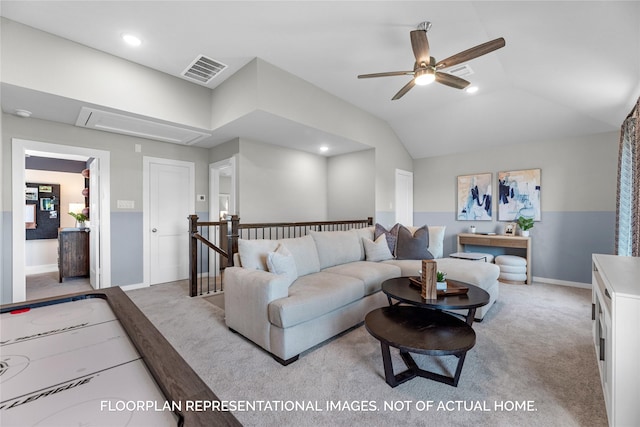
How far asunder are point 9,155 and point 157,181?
1.65 meters

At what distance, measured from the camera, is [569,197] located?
453 cm

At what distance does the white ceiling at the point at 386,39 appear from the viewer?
2.39 m

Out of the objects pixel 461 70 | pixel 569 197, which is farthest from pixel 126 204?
pixel 569 197

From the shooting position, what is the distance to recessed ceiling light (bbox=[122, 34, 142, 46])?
2.86 metres

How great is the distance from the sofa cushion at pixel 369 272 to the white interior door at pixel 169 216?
303 cm

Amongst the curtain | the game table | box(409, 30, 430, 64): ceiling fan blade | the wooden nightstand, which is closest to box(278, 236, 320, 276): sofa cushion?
the game table

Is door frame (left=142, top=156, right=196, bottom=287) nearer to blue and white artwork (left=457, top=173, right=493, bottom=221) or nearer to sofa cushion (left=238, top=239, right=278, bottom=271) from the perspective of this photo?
sofa cushion (left=238, top=239, right=278, bottom=271)

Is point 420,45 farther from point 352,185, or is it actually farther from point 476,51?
point 352,185

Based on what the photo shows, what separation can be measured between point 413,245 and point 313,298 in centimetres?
228

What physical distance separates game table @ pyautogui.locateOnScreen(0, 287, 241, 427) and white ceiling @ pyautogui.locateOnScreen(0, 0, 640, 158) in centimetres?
266

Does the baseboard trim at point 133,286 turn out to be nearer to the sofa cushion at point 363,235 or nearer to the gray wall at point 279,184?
the gray wall at point 279,184

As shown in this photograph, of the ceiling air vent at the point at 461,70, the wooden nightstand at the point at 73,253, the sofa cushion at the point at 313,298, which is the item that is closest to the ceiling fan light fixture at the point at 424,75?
the ceiling air vent at the point at 461,70

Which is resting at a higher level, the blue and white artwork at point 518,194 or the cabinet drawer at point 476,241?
the blue and white artwork at point 518,194

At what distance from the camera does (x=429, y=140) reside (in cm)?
567
